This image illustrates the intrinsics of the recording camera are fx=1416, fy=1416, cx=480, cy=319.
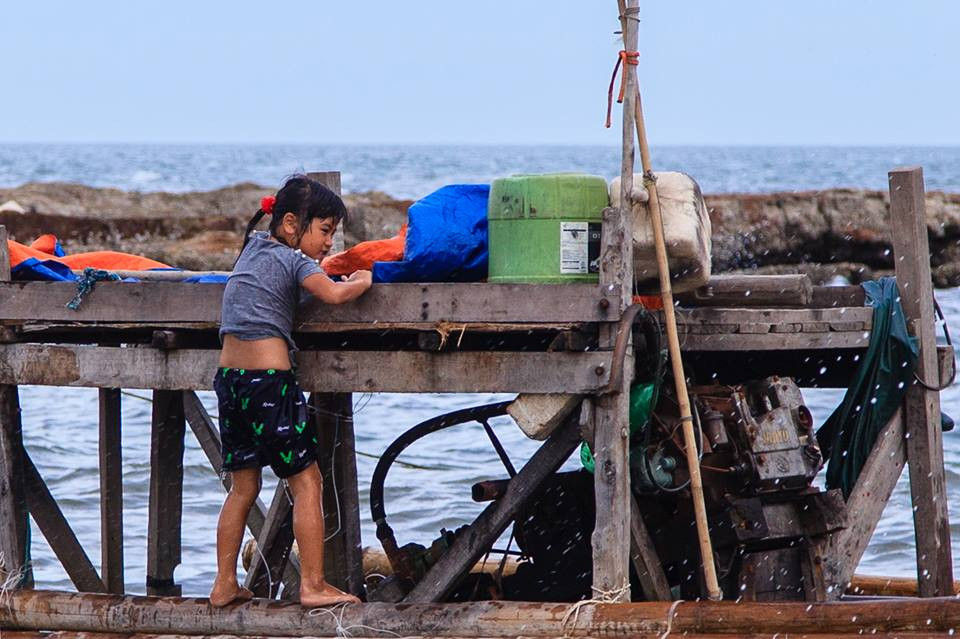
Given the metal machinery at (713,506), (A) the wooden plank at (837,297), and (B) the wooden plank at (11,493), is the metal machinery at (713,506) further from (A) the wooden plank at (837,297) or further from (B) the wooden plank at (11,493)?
A: (B) the wooden plank at (11,493)

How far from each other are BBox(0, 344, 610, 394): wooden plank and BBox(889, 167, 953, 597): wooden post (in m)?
1.99

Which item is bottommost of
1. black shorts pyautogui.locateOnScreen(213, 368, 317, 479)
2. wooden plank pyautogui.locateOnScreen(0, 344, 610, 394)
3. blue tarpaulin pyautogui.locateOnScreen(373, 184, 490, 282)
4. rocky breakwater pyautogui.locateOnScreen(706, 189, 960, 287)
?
rocky breakwater pyautogui.locateOnScreen(706, 189, 960, 287)

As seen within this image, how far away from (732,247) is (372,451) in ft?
47.4

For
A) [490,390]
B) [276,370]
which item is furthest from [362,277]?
[490,390]

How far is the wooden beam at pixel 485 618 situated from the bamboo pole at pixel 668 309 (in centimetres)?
31

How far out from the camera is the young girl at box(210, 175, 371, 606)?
17.7 feet

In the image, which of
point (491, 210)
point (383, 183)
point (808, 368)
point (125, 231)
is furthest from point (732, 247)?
point (383, 183)

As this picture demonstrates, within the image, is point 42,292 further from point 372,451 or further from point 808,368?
point 372,451

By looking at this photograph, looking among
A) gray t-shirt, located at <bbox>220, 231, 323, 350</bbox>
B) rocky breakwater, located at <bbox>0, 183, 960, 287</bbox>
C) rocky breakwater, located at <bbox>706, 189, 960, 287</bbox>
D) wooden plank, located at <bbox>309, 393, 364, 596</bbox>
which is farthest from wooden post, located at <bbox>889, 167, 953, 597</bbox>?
rocky breakwater, located at <bbox>706, 189, 960, 287</bbox>

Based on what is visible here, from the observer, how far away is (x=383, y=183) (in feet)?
218

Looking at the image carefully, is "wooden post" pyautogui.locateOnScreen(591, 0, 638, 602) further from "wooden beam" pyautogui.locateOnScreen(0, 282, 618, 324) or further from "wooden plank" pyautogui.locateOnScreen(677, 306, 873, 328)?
"wooden plank" pyautogui.locateOnScreen(677, 306, 873, 328)

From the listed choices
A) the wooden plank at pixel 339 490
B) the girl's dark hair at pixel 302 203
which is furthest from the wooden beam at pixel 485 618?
the girl's dark hair at pixel 302 203

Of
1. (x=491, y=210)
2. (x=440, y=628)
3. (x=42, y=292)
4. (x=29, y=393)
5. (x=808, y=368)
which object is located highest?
(x=491, y=210)

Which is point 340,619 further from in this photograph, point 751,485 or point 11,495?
point 751,485
